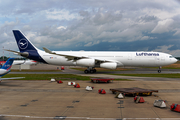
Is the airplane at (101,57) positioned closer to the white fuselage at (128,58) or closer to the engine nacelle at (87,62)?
the white fuselage at (128,58)

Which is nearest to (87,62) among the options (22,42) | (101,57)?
(101,57)

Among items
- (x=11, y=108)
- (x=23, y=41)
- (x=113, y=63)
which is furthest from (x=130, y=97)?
(x=23, y=41)

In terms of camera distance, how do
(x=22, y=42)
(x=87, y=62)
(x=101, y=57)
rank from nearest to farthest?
(x=87, y=62), (x=101, y=57), (x=22, y=42)

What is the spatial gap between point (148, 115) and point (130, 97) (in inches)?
193

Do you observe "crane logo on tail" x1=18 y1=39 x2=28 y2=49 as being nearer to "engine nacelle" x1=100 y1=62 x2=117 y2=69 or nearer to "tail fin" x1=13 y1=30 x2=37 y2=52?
"tail fin" x1=13 y1=30 x2=37 y2=52

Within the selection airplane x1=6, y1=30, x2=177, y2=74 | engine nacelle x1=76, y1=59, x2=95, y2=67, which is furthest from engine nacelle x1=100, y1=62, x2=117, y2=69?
engine nacelle x1=76, y1=59, x2=95, y2=67

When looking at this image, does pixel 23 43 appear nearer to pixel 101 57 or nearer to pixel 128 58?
pixel 101 57

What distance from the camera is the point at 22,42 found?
128 feet

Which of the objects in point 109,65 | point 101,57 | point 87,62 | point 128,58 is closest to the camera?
point 109,65

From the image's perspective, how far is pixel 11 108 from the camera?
Result: 10.9 m

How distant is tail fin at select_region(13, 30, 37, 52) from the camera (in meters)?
38.9

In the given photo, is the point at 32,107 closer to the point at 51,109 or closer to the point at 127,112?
the point at 51,109

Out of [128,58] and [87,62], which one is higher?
[128,58]

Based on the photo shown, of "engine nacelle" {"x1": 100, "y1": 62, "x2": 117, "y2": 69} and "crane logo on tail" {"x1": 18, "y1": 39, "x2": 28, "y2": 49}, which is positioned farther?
"crane logo on tail" {"x1": 18, "y1": 39, "x2": 28, "y2": 49}
